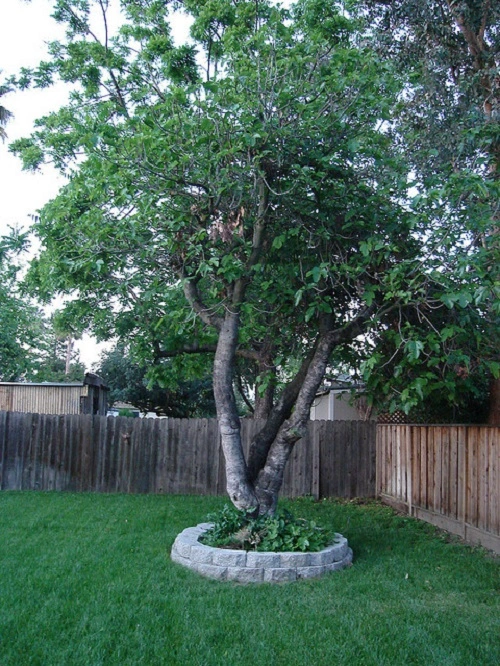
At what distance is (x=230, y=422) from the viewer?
7.07 m

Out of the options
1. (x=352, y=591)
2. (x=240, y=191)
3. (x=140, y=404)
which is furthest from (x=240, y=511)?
(x=140, y=404)

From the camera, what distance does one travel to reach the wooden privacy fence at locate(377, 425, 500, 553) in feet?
25.6

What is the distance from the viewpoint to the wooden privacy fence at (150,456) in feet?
41.5

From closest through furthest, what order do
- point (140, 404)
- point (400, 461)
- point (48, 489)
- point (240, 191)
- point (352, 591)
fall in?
point (352, 591)
point (240, 191)
point (400, 461)
point (48, 489)
point (140, 404)

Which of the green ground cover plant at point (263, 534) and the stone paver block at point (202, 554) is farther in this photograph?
the green ground cover plant at point (263, 534)

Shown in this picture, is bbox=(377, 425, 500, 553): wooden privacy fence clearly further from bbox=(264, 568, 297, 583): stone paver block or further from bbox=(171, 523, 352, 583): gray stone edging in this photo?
bbox=(264, 568, 297, 583): stone paver block

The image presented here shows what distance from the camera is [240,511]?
6.95 meters

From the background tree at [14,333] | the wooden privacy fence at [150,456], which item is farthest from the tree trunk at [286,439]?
the background tree at [14,333]

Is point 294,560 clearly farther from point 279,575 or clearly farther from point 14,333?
point 14,333

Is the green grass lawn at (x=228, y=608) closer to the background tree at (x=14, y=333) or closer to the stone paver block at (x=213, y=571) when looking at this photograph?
the stone paver block at (x=213, y=571)

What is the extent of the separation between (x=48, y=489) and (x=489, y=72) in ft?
35.0

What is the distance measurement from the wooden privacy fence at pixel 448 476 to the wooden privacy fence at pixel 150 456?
2.94ft

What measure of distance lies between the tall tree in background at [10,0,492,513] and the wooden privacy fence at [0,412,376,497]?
4.68 metres

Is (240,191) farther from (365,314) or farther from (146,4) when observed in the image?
(146,4)
